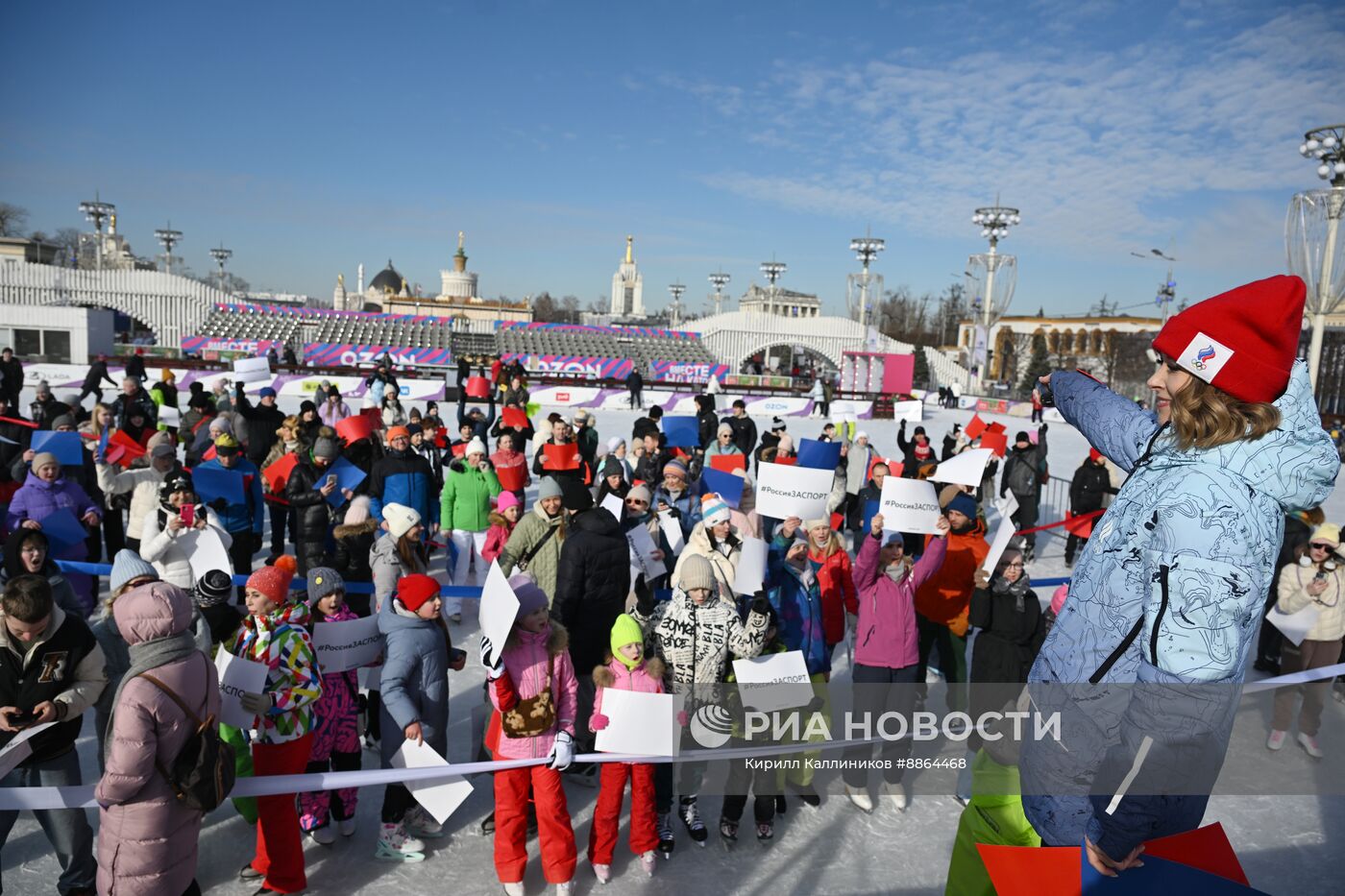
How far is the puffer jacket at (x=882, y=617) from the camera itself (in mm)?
4430

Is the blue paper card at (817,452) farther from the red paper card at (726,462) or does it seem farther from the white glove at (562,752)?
the white glove at (562,752)

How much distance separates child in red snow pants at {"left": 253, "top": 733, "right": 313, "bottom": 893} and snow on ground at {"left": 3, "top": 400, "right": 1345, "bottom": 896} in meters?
0.17

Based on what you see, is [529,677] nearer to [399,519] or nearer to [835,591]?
[399,519]

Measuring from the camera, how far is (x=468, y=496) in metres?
6.76

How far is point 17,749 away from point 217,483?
411 cm

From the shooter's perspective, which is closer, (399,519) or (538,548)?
(399,519)

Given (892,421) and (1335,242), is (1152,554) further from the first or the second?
(892,421)

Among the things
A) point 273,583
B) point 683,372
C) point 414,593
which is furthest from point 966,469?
point 683,372

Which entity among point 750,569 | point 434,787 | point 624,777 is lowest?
point 624,777

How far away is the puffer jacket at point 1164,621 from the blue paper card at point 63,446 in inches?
310

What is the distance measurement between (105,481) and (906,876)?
22.1 ft

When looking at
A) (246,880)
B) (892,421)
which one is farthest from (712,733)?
(892,421)

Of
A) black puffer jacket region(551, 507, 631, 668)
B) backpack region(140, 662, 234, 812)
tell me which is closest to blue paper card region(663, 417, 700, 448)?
black puffer jacket region(551, 507, 631, 668)

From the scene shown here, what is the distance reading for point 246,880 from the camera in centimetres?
351
